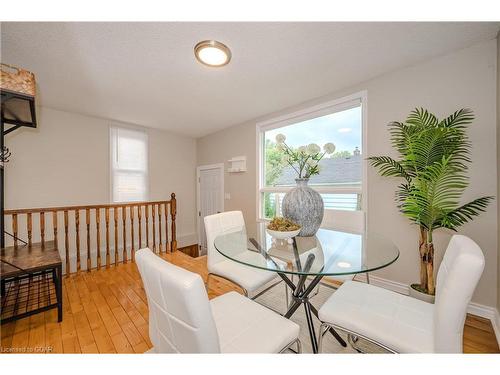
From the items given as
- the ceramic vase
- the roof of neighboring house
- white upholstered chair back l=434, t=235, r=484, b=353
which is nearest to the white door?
the roof of neighboring house

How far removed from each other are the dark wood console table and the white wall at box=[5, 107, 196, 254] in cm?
139

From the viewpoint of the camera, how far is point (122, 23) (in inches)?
58.6

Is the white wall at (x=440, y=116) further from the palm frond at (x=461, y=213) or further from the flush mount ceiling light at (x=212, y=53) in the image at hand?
the flush mount ceiling light at (x=212, y=53)

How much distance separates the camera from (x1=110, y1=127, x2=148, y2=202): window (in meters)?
3.75

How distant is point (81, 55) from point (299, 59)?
6.89 ft

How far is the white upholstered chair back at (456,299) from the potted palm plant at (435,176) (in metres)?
1.00

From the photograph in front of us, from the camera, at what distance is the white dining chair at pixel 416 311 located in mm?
775

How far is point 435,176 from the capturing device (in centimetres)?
160

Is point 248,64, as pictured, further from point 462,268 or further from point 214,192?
point 214,192

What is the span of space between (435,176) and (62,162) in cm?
496

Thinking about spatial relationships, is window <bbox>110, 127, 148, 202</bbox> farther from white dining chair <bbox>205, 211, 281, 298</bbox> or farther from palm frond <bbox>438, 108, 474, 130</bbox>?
palm frond <bbox>438, 108, 474, 130</bbox>

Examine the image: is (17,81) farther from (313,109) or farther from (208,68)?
(313,109)

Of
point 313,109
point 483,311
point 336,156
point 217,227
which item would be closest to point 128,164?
point 217,227

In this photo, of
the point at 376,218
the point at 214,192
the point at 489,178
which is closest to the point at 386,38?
the point at 489,178
